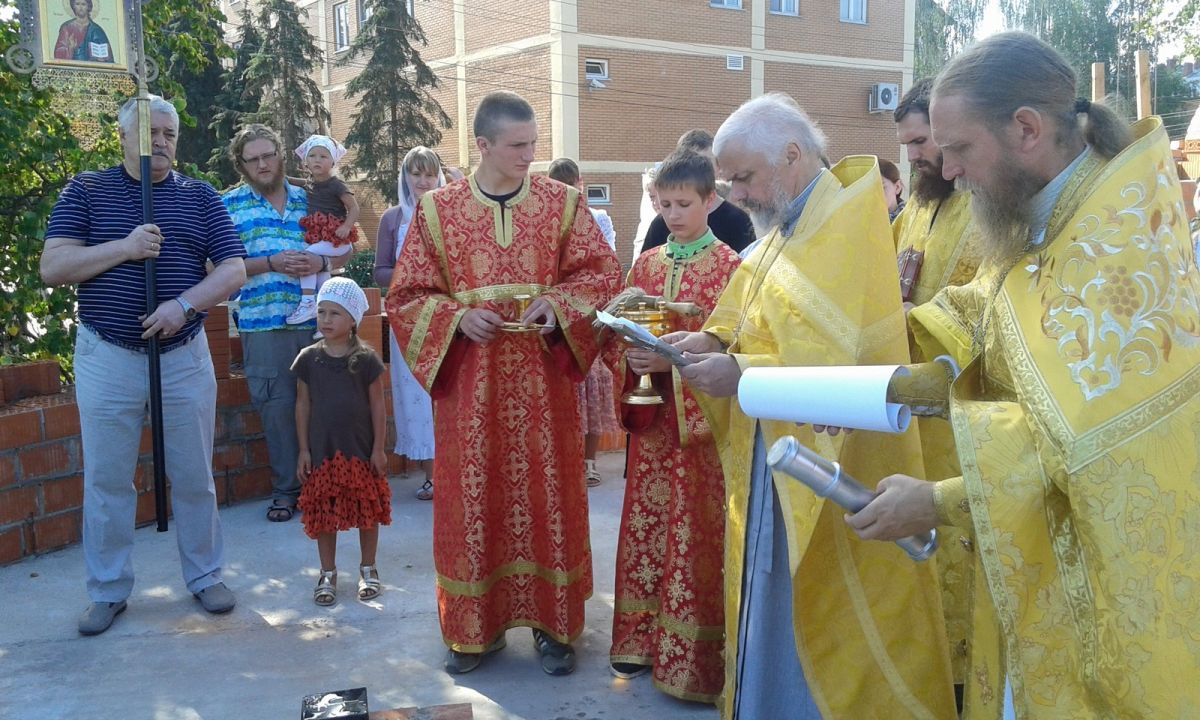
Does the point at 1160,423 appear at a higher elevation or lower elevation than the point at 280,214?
lower

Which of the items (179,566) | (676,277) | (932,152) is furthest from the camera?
(179,566)

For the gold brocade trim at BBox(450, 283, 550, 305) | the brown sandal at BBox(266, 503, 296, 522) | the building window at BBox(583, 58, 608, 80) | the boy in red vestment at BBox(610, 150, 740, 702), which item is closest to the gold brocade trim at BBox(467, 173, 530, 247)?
the gold brocade trim at BBox(450, 283, 550, 305)

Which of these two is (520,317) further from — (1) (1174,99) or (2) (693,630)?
(1) (1174,99)

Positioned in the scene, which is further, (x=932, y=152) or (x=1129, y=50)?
(x=1129, y=50)

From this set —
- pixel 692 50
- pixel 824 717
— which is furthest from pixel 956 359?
pixel 692 50

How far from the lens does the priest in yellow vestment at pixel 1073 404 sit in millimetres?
1742

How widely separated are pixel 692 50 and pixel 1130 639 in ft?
90.0

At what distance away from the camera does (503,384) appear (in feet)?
13.2

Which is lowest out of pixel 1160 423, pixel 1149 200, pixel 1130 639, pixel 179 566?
pixel 179 566

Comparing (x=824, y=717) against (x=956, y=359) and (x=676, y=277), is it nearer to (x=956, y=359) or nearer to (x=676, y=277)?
(x=956, y=359)

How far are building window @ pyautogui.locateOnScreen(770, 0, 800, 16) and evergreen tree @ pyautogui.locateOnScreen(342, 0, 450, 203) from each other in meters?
9.99

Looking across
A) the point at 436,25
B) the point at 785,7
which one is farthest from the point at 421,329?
the point at 785,7

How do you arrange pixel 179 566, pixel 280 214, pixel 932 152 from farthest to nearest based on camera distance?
pixel 280 214, pixel 179 566, pixel 932 152

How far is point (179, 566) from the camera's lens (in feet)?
17.4
